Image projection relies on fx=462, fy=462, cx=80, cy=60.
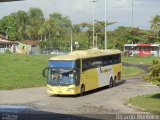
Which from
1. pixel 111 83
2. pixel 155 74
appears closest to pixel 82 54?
pixel 111 83

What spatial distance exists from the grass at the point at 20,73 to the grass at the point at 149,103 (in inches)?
515

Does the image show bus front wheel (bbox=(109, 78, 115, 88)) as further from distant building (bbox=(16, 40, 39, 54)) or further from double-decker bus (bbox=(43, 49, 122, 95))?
distant building (bbox=(16, 40, 39, 54))

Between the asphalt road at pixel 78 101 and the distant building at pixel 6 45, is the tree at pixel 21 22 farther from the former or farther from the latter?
the asphalt road at pixel 78 101

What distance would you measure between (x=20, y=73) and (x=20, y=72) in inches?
33.6

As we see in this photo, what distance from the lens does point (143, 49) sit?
10538 cm

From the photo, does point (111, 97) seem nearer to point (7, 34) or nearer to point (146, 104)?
point (146, 104)

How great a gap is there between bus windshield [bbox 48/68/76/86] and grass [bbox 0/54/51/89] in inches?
269

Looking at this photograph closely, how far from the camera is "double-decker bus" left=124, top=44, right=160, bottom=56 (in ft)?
342

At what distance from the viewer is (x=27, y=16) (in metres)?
135

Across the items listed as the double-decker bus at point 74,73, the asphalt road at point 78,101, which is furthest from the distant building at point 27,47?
the double-decker bus at point 74,73

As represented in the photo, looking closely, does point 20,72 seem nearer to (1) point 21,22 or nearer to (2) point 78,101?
(2) point 78,101

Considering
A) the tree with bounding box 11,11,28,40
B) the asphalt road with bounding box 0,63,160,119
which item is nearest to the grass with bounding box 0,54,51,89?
the asphalt road with bounding box 0,63,160,119

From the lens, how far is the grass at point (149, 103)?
76.5 feet

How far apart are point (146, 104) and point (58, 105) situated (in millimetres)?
5115
